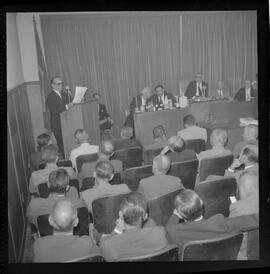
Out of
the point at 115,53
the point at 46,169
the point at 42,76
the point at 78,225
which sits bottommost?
the point at 78,225

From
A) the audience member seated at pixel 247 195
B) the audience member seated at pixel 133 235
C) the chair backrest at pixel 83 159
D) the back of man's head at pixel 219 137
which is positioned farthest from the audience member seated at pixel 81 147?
the audience member seated at pixel 247 195

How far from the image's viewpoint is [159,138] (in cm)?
341

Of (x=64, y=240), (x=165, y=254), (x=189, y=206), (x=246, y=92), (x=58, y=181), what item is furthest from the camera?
(x=246, y=92)

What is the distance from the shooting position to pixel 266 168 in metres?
3.31

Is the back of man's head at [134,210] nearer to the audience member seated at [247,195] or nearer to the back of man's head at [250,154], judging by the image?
the audience member seated at [247,195]

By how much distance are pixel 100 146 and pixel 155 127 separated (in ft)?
1.69

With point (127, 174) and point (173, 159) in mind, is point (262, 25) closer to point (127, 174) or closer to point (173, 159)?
point (173, 159)

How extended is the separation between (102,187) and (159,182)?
485 mm

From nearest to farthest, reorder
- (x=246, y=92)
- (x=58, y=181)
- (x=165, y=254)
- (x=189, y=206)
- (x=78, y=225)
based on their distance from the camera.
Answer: (x=165, y=254) → (x=189, y=206) → (x=78, y=225) → (x=58, y=181) → (x=246, y=92)

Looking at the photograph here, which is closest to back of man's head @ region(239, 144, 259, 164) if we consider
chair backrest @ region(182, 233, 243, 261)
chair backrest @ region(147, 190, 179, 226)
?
chair backrest @ region(147, 190, 179, 226)

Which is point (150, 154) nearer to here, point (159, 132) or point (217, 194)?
point (159, 132)

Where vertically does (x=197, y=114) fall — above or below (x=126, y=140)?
above

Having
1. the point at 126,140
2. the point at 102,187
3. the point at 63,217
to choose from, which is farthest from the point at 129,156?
the point at 63,217
